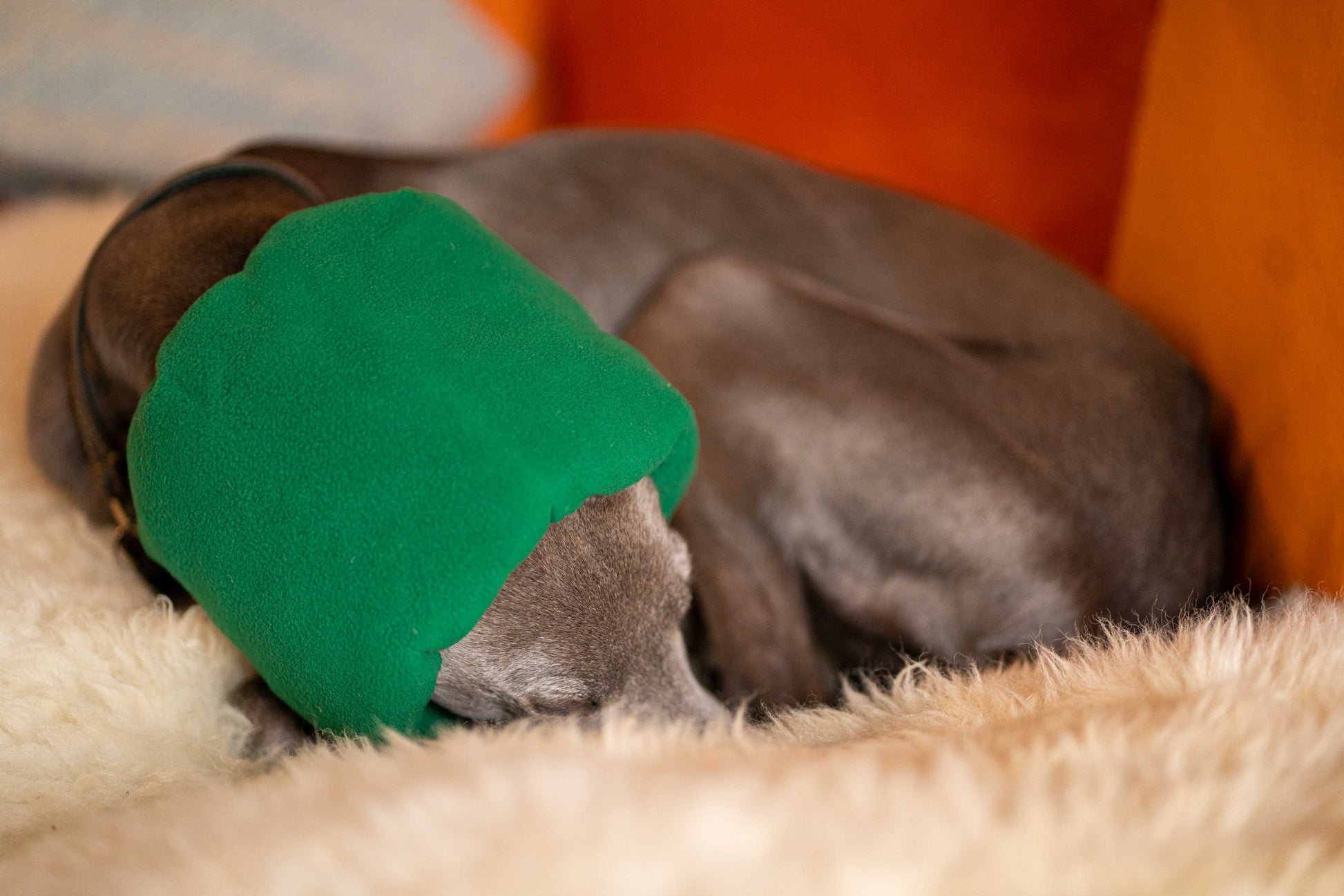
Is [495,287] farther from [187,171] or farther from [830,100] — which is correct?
[830,100]

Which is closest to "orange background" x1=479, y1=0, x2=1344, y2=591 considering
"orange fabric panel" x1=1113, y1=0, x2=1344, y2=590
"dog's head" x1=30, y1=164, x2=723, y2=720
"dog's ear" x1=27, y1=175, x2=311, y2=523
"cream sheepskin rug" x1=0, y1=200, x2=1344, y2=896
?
"orange fabric panel" x1=1113, y1=0, x2=1344, y2=590

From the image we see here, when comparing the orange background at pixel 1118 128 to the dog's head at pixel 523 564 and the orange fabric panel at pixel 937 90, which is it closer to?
the orange fabric panel at pixel 937 90

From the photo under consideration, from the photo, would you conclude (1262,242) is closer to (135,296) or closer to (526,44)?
(135,296)

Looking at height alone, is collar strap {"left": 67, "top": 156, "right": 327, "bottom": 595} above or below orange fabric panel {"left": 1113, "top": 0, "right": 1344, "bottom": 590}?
below

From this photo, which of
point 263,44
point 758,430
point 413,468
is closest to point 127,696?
point 413,468

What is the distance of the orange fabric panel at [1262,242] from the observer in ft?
2.79

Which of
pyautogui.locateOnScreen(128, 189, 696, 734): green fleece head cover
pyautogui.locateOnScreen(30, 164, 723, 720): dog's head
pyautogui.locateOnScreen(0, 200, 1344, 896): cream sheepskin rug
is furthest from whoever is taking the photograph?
pyautogui.locateOnScreen(30, 164, 723, 720): dog's head

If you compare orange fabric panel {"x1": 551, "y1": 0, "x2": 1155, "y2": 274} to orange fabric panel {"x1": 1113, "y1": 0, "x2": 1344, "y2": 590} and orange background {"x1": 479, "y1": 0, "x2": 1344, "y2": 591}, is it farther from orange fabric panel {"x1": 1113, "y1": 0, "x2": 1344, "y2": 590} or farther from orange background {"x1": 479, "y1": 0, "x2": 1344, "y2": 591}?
orange fabric panel {"x1": 1113, "y1": 0, "x2": 1344, "y2": 590}

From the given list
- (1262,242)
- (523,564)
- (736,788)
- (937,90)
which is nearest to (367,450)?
(523,564)

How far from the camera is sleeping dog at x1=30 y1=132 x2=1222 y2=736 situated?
84cm

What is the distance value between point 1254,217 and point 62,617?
116cm

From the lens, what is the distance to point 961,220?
4.67ft

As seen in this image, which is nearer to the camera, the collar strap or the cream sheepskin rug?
the cream sheepskin rug

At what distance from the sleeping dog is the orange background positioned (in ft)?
0.34
